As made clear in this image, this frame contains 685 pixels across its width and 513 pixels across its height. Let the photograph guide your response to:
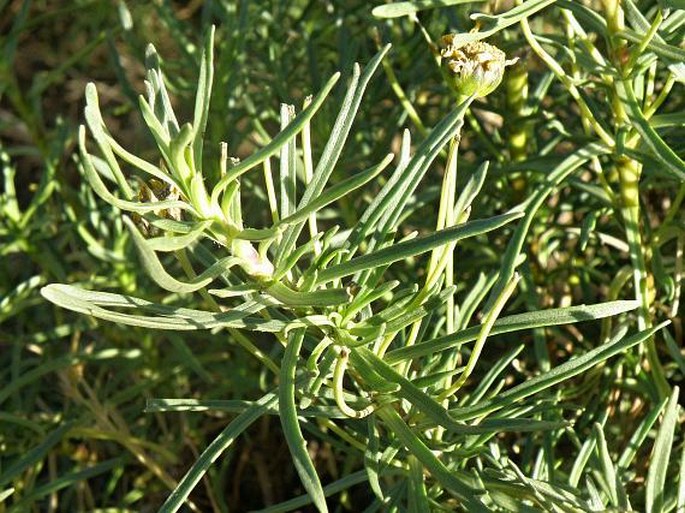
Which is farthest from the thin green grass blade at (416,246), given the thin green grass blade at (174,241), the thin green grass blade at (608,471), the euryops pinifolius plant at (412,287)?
the thin green grass blade at (608,471)

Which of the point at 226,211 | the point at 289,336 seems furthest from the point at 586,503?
the point at 226,211

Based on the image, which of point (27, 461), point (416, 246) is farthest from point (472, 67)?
point (27, 461)

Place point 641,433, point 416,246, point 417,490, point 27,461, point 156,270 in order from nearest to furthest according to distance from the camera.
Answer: point 156,270 < point 416,246 < point 417,490 < point 641,433 < point 27,461

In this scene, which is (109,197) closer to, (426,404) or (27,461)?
(426,404)

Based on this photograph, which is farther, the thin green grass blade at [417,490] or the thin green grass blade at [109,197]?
the thin green grass blade at [417,490]

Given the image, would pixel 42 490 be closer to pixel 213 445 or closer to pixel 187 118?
pixel 213 445

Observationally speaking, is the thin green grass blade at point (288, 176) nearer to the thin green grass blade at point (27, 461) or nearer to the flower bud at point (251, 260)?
the flower bud at point (251, 260)
